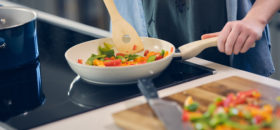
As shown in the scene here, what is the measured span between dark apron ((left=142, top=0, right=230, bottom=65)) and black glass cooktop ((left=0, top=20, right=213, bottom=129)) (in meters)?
0.35

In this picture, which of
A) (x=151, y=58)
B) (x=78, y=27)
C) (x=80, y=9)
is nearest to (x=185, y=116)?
(x=151, y=58)

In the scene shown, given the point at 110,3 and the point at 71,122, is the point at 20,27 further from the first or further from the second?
the point at 71,122

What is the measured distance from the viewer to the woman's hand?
47.0 inches

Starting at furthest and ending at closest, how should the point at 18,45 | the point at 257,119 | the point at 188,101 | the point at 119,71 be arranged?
the point at 18,45 < the point at 119,71 < the point at 188,101 < the point at 257,119

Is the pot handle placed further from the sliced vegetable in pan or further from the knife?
the knife

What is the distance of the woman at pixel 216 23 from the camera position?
4.09 feet

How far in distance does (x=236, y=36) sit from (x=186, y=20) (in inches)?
15.7

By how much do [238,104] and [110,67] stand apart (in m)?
0.31

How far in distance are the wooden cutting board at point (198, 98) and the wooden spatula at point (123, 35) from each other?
0.30 meters

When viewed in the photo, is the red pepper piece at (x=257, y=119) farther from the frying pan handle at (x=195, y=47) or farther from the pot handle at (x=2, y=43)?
the pot handle at (x=2, y=43)

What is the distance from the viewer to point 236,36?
121 cm

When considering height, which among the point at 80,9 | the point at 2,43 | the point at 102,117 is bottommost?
the point at 80,9

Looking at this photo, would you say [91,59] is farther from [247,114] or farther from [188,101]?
[247,114]

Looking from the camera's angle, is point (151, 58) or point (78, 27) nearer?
point (151, 58)
